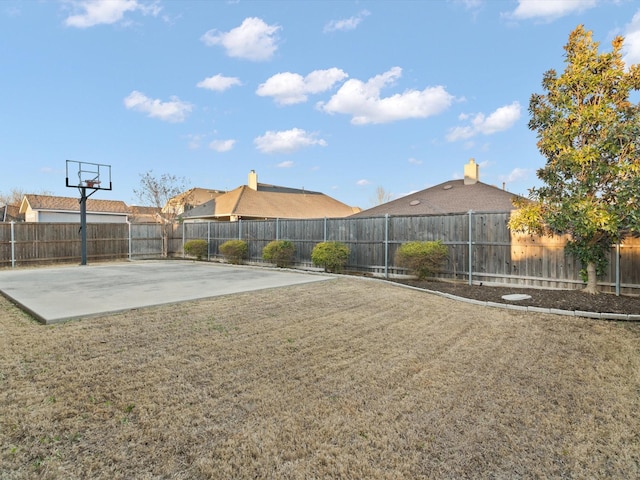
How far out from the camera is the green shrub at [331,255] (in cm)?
1053

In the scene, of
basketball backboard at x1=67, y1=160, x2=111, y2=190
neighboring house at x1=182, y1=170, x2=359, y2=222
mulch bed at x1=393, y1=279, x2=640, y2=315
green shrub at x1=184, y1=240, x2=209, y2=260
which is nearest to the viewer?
mulch bed at x1=393, y1=279, x2=640, y2=315

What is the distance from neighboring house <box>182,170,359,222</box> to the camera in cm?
2272

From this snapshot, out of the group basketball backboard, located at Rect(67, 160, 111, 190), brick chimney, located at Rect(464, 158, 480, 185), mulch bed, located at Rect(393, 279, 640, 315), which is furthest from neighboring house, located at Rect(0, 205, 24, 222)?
mulch bed, located at Rect(393, 279, 640, 315)

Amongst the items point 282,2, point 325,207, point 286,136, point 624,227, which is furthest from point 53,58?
point 325,207

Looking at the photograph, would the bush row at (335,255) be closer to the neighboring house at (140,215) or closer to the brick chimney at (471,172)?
the brick chimney at (471,172)

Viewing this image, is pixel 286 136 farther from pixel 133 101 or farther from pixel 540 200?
pixel 540 200

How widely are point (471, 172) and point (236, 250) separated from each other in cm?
1214

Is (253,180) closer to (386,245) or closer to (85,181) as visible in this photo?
(85,181)

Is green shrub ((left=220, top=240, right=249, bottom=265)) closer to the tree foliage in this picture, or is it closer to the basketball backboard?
the basketball backboard

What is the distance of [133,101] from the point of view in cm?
1471

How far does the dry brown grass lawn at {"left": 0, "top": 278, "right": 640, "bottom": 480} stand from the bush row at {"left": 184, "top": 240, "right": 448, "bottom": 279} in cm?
394

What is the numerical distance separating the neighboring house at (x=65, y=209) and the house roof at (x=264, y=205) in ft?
26.7

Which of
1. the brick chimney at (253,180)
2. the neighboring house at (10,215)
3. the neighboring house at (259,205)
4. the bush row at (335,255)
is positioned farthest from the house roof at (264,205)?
the neighboring house at (10,215)

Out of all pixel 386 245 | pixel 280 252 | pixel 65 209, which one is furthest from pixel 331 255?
pixel 65 209
